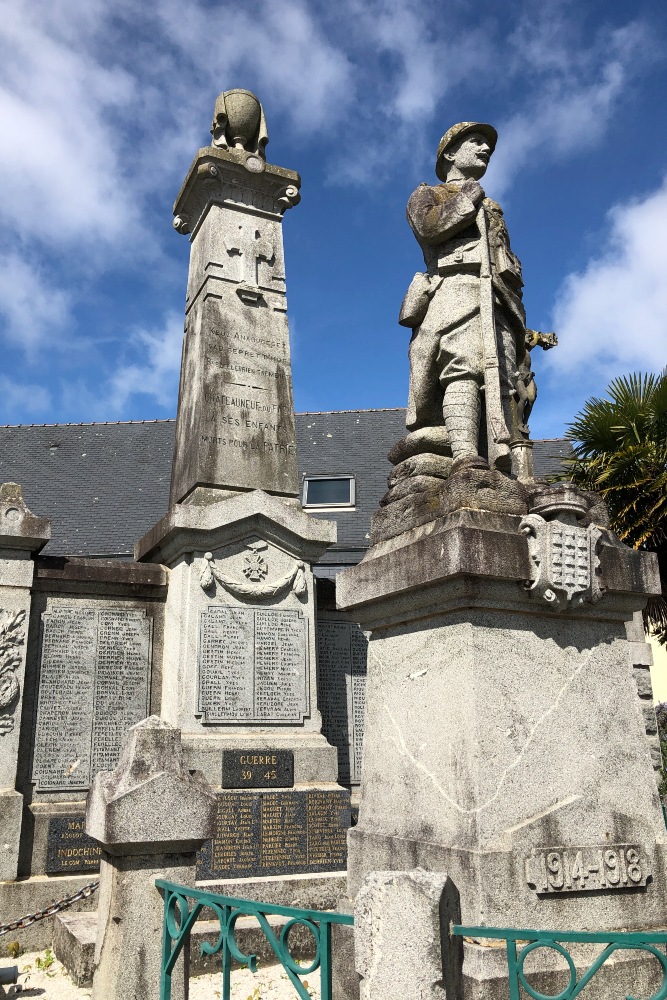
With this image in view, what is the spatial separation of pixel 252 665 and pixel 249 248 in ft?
15.7

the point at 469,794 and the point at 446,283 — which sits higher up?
the point at 446,283

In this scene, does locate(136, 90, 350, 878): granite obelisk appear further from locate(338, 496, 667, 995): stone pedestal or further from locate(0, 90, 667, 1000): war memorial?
locate(338, 496, 667, 995): stone pedestal

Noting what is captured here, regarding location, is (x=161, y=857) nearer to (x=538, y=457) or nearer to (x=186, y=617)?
(x=186, y=617)

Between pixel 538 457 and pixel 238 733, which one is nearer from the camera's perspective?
pixel 238 733

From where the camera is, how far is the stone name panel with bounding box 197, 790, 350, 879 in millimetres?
7203

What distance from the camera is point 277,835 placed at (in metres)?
7.48

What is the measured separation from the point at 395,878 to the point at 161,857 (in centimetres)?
179

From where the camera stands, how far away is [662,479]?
1271 centimetres

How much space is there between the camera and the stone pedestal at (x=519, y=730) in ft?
11.2

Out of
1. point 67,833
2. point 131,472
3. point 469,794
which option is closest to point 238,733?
point 67,833

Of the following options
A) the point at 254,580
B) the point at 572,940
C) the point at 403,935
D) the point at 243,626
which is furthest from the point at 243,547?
the point at 572,940

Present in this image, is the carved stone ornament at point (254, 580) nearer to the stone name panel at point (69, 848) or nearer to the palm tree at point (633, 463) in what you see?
the stone name panel at point (69, 848)

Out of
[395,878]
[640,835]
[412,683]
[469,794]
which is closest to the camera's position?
[395,878]

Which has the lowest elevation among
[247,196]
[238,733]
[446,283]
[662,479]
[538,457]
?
[238,733]
